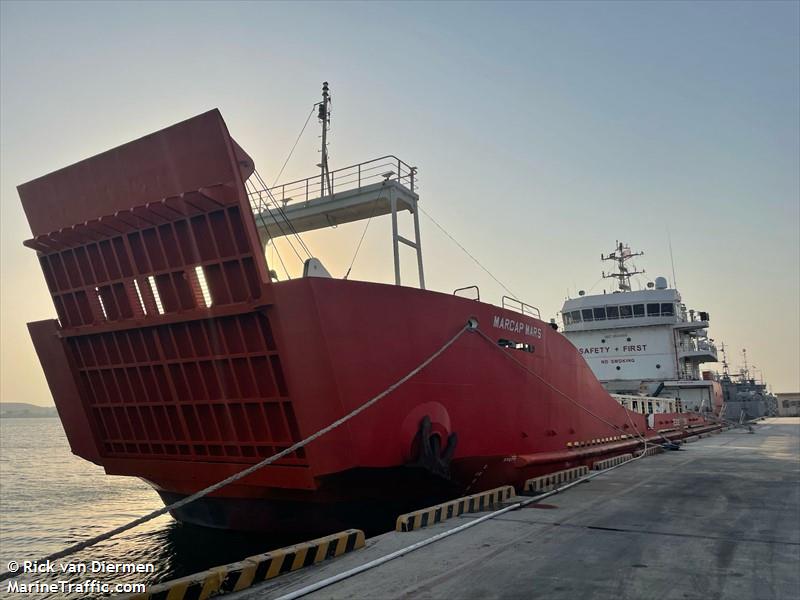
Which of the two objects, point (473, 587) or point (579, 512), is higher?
point (473, 587)

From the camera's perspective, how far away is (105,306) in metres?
9.57

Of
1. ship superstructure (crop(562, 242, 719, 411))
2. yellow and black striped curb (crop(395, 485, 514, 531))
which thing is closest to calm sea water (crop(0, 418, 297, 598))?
yellow and black striped curb (crop(395, 485, 514, 531))

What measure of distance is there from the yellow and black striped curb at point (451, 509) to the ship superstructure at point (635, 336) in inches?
689

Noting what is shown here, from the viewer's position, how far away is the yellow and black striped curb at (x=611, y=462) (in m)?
15.9


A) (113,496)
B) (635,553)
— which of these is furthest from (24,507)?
(635,553)

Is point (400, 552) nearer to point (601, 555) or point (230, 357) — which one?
point (601, 555)

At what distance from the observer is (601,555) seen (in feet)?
21.5

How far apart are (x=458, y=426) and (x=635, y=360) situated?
20.8m

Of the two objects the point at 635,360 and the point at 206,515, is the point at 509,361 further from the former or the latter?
the point at 635,360

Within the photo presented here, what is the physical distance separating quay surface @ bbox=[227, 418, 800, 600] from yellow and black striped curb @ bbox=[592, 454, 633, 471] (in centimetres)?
459

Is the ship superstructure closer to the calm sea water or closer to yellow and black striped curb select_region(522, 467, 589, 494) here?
yellow and black striped curb select_region(522, 467, 589, 494)

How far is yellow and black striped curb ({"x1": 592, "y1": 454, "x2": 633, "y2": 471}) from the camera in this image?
15.9m

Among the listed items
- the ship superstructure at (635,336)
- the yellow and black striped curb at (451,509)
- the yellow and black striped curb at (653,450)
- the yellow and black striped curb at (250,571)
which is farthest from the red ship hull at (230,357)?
the ship superstructure at (635,336)

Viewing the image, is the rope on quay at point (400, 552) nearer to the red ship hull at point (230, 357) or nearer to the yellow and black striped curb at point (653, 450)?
the red ship hull at point (230, 357)
